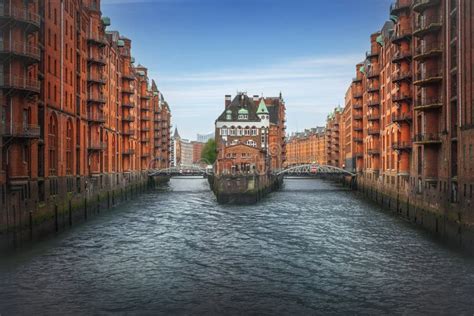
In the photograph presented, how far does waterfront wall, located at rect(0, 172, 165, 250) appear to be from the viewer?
30.9 metres

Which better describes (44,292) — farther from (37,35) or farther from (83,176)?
(83,176)

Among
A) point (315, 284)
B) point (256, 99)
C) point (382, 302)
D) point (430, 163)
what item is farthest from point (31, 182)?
point (256, 99)

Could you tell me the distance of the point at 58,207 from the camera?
134 feet

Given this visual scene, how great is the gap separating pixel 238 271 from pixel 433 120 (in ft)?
78.1

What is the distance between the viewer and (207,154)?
168m

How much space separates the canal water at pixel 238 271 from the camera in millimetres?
20594

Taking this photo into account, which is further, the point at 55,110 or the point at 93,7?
the point at 93,7

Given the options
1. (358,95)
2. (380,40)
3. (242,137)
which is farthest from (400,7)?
(242,137)

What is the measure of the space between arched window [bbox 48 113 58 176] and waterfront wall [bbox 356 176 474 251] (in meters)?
29.4

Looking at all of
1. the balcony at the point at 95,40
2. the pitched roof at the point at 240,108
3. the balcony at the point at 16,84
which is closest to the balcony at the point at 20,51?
the balcony at the point at 16,84

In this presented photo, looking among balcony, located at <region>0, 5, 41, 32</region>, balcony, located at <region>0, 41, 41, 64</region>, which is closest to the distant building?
balcony, located at <region>0, 41, 41, 64</region>

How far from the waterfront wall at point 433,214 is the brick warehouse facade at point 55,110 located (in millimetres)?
26750

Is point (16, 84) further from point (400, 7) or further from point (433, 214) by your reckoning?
point (400, 7)

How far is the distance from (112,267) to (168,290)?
5648mm
